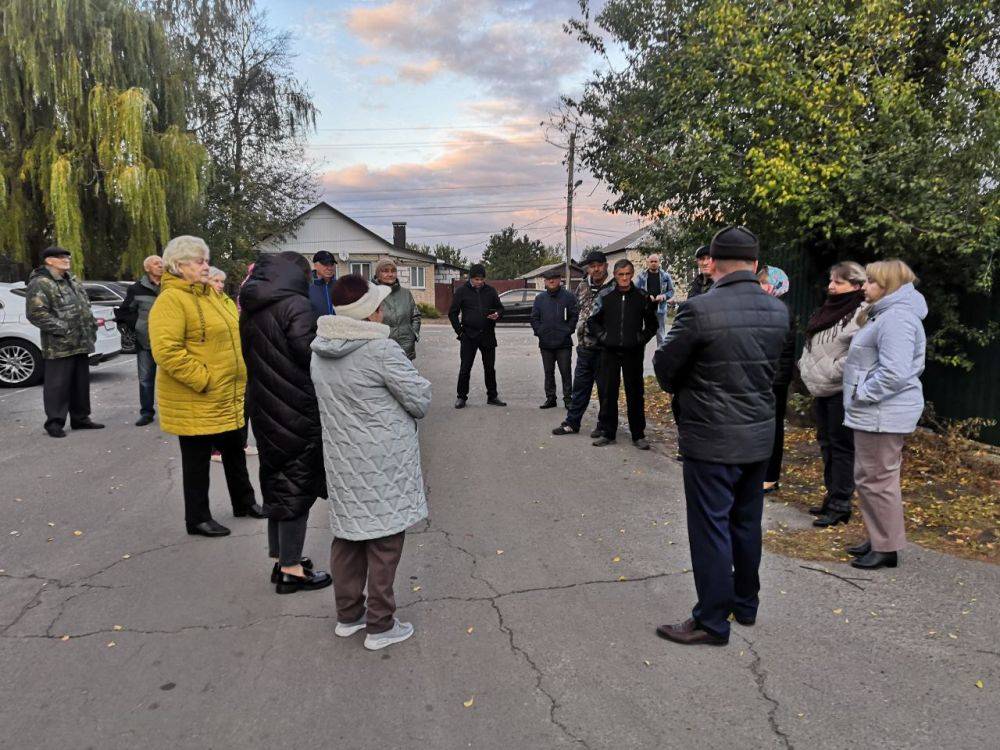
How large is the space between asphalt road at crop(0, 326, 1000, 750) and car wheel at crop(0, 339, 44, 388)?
633 cm

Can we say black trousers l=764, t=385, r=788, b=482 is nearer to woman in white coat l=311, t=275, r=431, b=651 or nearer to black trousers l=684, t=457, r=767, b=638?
black trousers l=684, t=457, r=767, b=638

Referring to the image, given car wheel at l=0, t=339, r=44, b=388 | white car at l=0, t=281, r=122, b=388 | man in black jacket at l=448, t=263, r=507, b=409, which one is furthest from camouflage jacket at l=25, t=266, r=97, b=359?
man in black jacket at l=448, t=263, r=507, b=409

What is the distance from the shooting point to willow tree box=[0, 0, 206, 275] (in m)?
16.7

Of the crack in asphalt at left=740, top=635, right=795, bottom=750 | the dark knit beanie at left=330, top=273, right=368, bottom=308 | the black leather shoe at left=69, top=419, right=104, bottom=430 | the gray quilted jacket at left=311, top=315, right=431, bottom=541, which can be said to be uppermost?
the dark knit beanie at left=330, top=273, right=368, bottom=308

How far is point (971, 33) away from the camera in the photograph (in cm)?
646

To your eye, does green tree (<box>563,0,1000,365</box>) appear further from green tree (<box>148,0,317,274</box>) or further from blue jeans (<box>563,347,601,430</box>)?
green tree (<box>148,0,317,274</box>)

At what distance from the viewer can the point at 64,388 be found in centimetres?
778

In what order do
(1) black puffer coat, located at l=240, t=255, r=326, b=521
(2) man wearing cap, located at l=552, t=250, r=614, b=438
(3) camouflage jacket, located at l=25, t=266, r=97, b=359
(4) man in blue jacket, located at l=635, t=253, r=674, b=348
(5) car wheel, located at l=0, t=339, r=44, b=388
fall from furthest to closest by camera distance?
(5) car wheel, located at l=0, t=339, r=44, b=388
(4) man in blue jacket, located at l=635, t=253, r=674, b=348
(2) man wearing cap, located at l=552, t=250, r=614, b=438
(3) camouflage jacket, located at l=25, t=266, r=97, b=359
(1) black puffer coat, located at l=240, t=255, r=326, b=521

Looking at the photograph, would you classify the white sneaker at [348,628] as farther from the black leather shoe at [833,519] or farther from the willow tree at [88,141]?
the willow tree at [88,141]

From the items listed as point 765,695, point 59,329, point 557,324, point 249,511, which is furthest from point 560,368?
point 765,695

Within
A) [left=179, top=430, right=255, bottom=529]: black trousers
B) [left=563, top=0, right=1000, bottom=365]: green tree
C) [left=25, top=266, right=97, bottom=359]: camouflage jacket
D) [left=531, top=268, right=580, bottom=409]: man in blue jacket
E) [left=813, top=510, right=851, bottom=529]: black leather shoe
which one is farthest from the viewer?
[left=531, top=268, right=580, bottom=409]: man in blue jacket

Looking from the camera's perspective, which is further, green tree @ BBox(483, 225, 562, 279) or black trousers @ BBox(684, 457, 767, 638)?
green tree @ BBox(483, 225, 562, 279)

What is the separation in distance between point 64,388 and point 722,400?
741cm

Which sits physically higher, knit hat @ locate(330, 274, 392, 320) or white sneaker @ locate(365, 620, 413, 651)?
knit hat @ locate(330, 274, 392, 320)
